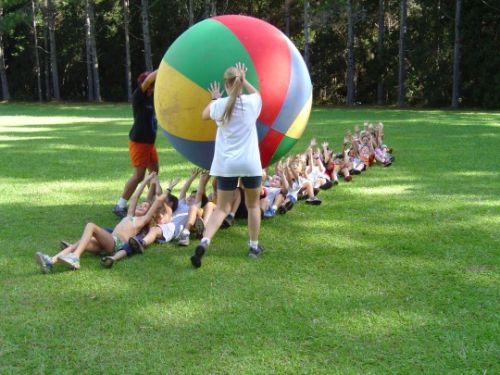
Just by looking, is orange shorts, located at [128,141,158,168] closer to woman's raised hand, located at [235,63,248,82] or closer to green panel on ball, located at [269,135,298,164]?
green panel on ball, located at [269,135,298,164]

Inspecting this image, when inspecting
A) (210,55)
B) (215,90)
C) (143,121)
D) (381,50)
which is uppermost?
(381,50)

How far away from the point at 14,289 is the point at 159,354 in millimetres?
1619

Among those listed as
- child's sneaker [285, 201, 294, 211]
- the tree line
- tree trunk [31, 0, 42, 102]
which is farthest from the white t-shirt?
tree trunk [31, 0, 42, 102]

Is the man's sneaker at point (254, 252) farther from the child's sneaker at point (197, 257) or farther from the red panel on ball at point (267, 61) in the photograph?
the red panel on ball at point (267, 61)

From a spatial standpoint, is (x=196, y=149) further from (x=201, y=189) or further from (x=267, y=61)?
(x=267, y=61)

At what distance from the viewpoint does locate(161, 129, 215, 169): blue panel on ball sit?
519 cm

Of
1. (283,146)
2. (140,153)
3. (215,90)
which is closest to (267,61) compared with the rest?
(215,90)

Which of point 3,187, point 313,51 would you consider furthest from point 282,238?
point 313,51

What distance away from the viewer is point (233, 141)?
15.2 ft

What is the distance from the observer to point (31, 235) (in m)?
5.49

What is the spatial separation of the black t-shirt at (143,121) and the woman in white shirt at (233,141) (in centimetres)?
174

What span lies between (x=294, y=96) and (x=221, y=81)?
0.77 meters

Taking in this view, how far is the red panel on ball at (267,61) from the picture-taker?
498 cm

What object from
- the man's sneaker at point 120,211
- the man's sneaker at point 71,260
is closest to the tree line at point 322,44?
the man's sneaker at point 120,211
